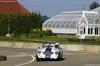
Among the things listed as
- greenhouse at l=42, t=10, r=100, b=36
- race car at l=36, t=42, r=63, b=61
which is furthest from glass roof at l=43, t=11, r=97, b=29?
race car at l=36, t=42, r=63, b=61

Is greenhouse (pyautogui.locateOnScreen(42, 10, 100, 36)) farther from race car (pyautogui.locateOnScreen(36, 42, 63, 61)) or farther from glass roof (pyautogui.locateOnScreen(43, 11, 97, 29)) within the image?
race car (pyautogui.locateOnScreen(36, 42, 63, 61))

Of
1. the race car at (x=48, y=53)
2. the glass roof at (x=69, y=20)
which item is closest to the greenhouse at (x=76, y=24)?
the glass roof at (x=69, y=20)

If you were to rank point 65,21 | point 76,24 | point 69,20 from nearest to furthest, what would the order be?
1. point 76,24
2. point 69,20
3. point 65,21

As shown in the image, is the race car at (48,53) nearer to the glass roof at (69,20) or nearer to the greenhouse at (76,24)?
the greenhouse at (76,24)

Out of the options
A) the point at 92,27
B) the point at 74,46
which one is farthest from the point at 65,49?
the point at 92,27

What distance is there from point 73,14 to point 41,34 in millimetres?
20037

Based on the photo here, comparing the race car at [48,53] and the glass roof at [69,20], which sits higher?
the glass roof at [69,20]

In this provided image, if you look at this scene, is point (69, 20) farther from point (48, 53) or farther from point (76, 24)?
point (48, 53)

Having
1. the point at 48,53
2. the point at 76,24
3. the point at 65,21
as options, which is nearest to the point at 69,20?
the point at 65,21

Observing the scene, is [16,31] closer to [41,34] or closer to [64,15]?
[41,34]

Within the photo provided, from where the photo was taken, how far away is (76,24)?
84000 mm

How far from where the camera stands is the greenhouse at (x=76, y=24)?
81562 mm

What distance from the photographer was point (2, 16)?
8606 cm

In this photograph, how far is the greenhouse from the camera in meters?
81.6
